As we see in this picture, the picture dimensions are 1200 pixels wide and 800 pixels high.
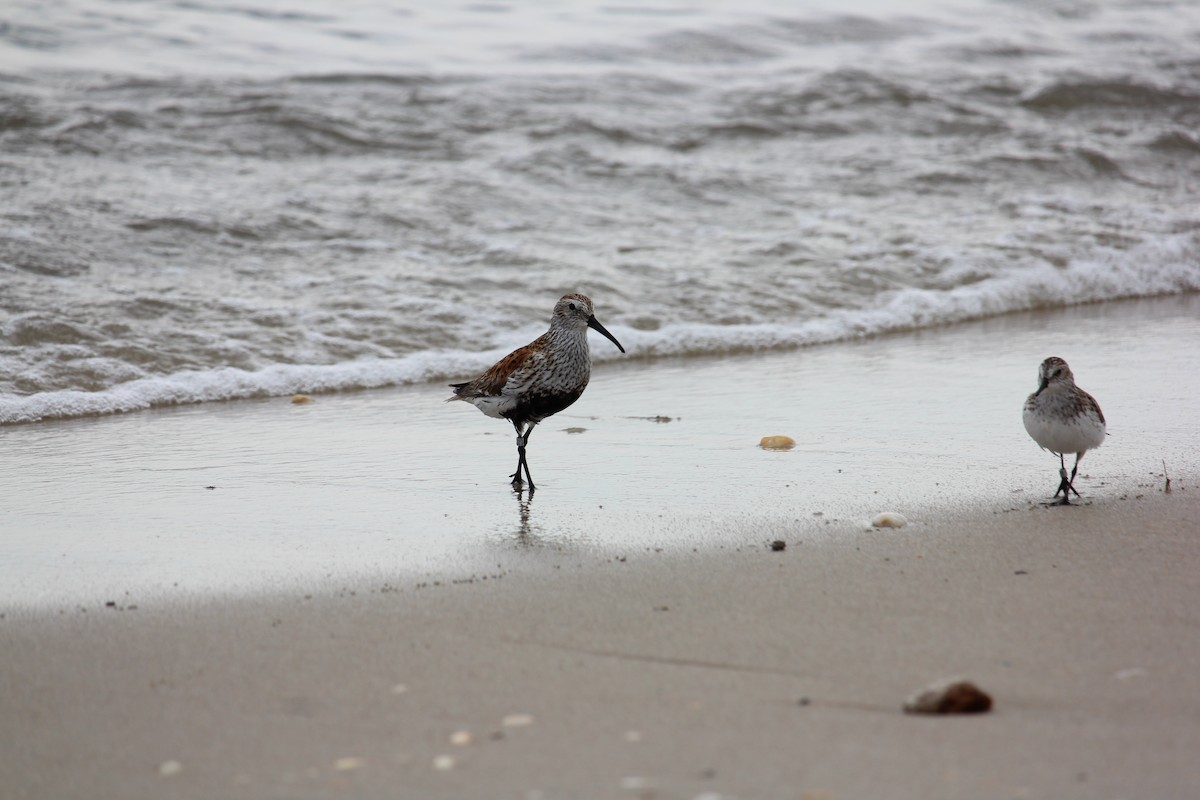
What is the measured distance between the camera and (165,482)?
5453mm

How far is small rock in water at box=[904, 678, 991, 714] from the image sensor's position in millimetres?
2793

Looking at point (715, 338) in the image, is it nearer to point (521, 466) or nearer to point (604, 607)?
point (521, 466)

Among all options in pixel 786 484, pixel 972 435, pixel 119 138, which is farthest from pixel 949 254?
pixel 119 138

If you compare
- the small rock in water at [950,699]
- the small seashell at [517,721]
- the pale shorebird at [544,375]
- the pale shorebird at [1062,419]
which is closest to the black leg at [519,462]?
the pale shorebird at [544,375]

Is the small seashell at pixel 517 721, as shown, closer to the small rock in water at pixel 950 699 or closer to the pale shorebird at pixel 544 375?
the small rock in water at pixel 950 699

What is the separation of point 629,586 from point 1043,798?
1666mm

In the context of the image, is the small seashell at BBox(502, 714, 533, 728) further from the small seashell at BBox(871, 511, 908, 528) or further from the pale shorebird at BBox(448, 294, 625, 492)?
the pale shorebird at BBox(448, 294, 625, 492)

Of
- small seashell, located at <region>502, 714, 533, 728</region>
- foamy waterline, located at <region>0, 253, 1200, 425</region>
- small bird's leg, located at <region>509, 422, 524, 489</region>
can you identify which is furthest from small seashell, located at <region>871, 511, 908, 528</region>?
foamy waterline, located at <region>0, 253, 1200, 425</region>

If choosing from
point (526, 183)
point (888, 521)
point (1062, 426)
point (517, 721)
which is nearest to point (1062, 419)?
point (1062, 426)

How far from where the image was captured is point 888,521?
450 cm

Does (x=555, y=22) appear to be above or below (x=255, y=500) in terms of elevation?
above

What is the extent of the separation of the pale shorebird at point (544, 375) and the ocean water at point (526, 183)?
7.91ft

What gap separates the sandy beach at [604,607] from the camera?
2.65 m

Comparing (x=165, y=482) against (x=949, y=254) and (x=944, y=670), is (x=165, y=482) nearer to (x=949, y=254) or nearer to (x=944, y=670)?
(x=944, y=670)
